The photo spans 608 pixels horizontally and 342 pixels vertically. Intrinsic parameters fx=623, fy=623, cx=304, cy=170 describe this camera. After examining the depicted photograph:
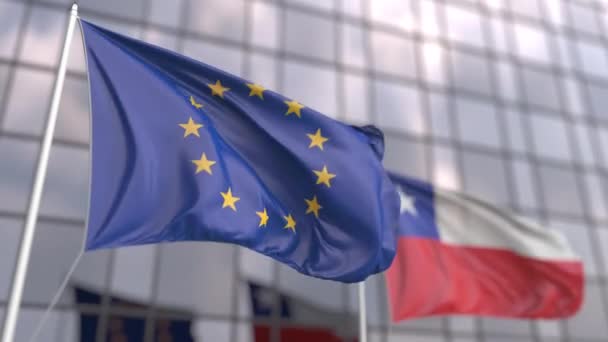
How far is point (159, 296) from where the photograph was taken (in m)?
15.0

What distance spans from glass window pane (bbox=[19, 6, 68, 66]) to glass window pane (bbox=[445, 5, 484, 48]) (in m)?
13.5

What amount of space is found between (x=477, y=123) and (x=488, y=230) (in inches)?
287

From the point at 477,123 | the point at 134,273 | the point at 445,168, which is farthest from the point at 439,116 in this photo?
the point at 134,273

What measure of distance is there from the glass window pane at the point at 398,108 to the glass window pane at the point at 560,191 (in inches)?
204

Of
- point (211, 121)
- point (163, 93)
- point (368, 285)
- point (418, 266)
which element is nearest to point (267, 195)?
point (211, 121)

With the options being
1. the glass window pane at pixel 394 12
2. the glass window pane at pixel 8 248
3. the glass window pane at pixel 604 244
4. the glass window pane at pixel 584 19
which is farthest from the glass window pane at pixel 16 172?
the glass window pane at pixel 584 19

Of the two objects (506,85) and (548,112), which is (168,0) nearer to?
(506,85)

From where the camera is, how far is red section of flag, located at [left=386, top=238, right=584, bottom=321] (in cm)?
1404

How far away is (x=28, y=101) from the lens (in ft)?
51.9

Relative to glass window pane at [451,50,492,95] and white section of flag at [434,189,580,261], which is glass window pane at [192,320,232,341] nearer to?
white section of flag at [434,189,580,261]

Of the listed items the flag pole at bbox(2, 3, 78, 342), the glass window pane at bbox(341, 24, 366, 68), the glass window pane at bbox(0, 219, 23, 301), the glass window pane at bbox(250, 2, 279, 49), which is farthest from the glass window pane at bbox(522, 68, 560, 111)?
the flag pole at bbox(2, 3, 78, 342)

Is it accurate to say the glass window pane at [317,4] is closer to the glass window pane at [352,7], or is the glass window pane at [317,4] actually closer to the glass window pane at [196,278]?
the glass window pane at [352,7]

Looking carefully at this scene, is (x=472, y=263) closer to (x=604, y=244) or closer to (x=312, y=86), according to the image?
(x=312, y=86)

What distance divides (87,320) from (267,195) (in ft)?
23.2
